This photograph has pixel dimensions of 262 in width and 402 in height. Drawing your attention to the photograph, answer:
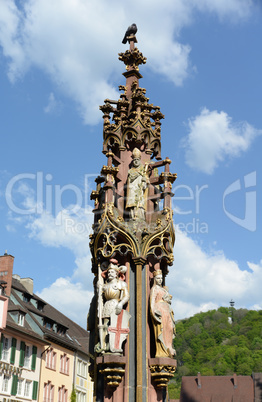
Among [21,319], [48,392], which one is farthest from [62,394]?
[21,319]

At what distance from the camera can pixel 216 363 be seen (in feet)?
330

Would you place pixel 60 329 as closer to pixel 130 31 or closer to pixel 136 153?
pixel 130 31

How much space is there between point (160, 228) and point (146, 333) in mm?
2349

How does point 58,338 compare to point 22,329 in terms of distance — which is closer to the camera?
point 22,329

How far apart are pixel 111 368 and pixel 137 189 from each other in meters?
4.17

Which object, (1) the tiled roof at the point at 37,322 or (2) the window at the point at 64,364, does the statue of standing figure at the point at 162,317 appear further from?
(2) the window at the point at 64,364

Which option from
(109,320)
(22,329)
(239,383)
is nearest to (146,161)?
(109,320)

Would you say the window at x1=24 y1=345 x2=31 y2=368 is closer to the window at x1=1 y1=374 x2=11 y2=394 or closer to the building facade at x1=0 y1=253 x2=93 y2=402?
the building facade at x1=0 y1=253 x2=93 y2=402

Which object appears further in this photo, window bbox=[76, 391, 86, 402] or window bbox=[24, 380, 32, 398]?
window bbox=[76, 391, 86, 402]

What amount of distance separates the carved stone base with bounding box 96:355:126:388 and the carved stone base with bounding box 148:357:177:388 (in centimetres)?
65

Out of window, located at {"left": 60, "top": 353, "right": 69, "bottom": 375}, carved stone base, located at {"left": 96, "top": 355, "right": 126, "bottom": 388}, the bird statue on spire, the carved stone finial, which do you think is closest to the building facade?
window, located at {"left": 60, "top": 353, "right": 69, "bottom": 375}

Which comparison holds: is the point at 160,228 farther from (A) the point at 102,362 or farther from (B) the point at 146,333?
(A) the point at 102,362

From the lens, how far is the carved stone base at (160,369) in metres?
→ 10.4

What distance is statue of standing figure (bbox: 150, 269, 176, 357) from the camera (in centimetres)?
1056
